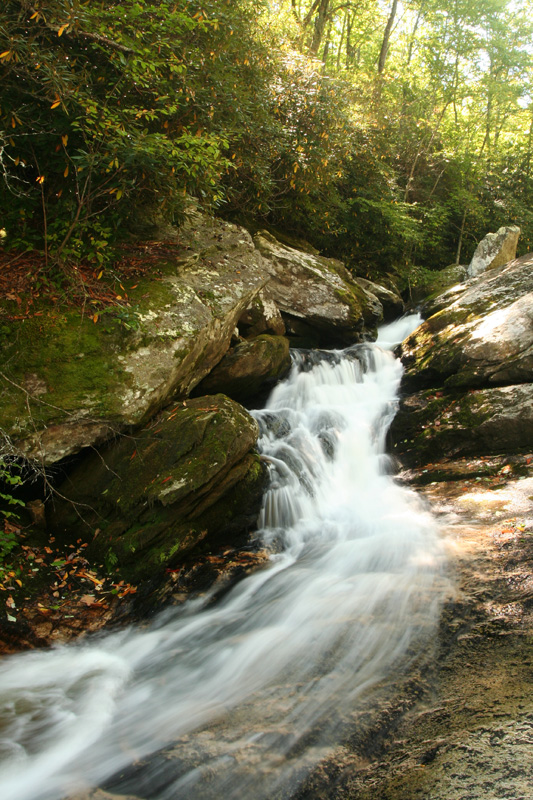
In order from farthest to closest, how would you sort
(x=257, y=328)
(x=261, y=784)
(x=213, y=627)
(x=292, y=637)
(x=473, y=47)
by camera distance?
1. (x=473, y=47)
2. (x=257, y=328)
3. (x=213, y=627)
4. (x=292, y=637)
5. (x=261, y=784)

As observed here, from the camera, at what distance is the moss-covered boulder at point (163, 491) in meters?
4.79

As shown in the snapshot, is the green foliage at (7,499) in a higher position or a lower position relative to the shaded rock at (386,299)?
lower

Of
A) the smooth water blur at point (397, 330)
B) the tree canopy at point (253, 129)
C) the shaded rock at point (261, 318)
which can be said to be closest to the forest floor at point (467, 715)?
the tree canopy at point (253, 129)

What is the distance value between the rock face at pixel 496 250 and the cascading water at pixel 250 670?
8774 mm

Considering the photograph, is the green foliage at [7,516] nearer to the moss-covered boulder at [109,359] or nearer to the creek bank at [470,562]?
the moss-covered boulder at [109,359]

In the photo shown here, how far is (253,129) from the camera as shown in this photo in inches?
316

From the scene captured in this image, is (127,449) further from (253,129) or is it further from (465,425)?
(253,129)

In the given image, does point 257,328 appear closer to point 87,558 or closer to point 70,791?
point 87,558

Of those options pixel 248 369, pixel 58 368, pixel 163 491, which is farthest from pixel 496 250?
pixel 58 368

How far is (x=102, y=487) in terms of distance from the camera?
16.6ft

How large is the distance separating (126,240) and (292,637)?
17.1 feet

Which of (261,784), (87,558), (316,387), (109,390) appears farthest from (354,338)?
(261,784)

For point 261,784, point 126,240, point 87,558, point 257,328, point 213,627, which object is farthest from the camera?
point 257,328

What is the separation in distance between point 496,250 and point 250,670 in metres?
12.2
